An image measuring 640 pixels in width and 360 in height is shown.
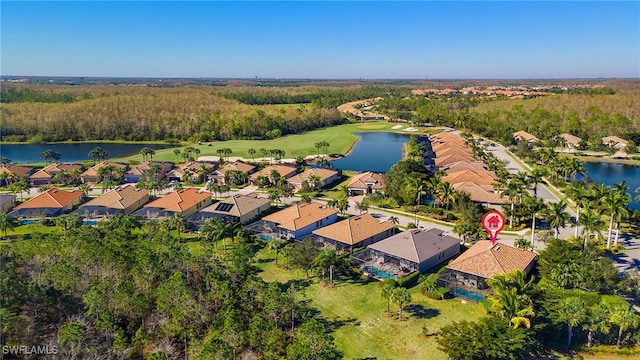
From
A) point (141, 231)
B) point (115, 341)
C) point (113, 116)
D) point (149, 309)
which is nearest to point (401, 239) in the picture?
point (149, 309)

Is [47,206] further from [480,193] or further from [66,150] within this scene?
[66,150]

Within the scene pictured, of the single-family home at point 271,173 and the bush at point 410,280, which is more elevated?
the single-family home at point 271,173

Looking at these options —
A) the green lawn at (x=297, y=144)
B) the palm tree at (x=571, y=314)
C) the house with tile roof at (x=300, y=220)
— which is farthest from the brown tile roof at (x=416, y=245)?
the green lawn at (x=297, y=144)

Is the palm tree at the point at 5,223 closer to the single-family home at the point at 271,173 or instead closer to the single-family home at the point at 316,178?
the single-family home at the point at 271,173

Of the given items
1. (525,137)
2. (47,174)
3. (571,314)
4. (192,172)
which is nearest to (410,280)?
(571,314)

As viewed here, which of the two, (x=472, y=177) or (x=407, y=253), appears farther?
(x=472, y=177)
